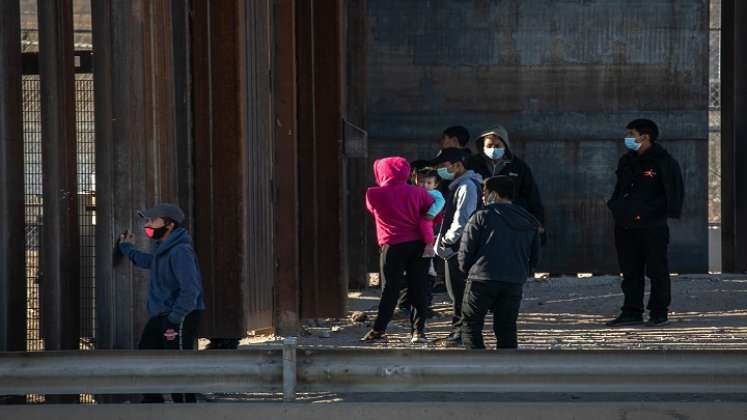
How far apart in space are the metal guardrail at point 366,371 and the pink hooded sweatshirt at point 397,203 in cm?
457

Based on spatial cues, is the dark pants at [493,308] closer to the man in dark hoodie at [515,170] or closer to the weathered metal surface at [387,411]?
the weathered metal surface at [387,411]

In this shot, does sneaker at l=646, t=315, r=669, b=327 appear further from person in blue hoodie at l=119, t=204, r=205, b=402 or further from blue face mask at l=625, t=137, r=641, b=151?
person in blue hoodie at l=119, t=204, r=205, b=402

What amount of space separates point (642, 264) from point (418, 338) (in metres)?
2.49

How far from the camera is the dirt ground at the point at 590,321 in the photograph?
1217cm

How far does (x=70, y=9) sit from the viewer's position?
8.48 meters

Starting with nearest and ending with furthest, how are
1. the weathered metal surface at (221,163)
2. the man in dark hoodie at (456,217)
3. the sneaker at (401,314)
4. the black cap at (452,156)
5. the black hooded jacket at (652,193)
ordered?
1. the weathered metal surface at (221,163)
2. the man in dark hoodie at (456,217)
3. the black cap at (452,156)
4. the black hooded jacket at (652,193)
5. the sneaker at (401,314)

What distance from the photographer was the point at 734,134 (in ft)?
64.5

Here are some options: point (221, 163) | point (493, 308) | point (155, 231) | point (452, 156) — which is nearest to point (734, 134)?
point (452, 156)

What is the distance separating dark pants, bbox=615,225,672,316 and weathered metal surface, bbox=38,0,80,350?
6.08m

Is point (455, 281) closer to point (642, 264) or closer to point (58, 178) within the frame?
point (642, 264)

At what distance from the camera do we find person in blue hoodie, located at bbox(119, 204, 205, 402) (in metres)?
8.17

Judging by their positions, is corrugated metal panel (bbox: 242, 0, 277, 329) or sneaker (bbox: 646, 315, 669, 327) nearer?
corrugated metal panel (bbox: 242, 0, 277, 329)

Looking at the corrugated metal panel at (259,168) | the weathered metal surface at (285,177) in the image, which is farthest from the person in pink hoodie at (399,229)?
the weathered metal surface at (285,177)

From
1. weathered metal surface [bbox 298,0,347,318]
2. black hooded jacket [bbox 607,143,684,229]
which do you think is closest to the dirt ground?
weathered metal surface [bbox 298,0,347,318]
